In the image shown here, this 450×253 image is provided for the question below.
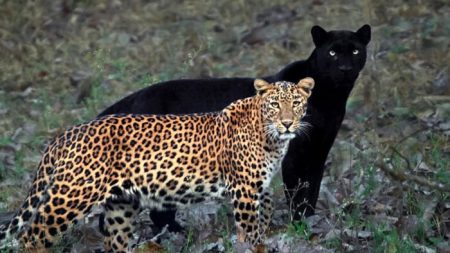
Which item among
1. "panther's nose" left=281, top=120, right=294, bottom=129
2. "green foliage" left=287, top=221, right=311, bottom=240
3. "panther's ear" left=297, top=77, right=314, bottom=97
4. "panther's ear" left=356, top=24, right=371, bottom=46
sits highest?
"panther's ear" left=356, top=24, right=371, bottom=46

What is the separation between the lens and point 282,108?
7.96 metres

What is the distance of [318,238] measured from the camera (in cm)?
832

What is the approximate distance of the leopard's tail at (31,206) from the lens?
25.9 ft

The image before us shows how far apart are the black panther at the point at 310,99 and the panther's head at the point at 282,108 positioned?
1319 mm

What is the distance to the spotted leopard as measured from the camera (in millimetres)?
7824

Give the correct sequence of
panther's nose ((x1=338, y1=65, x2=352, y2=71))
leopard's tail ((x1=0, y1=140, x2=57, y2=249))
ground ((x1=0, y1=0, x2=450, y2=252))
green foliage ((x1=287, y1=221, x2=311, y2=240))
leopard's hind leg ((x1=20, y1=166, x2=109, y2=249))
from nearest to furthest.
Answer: leopard's hind leg ((x1=20, y1=166, x2=109, y2=249))
leopard's tail ((x1=0, y1=140, x2=57, y2=249))
green foliage ((x1=287, y1=221, x2=311, y2=240))
ground ((x1=0, y1=0, x2=450, y2=252))
panther's nose ((x1=338, y1=65, x2=352, y2=71))

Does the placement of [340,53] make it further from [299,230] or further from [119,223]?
[119,223]

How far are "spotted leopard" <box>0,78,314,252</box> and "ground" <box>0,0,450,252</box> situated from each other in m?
0.40

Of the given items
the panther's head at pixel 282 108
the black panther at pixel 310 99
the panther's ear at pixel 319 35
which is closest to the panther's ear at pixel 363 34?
the black panther at pixel 310 99

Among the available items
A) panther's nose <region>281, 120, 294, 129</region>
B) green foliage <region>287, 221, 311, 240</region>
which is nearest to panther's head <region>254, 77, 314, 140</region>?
panther's nose <region>281, 120, 294, 129</region>

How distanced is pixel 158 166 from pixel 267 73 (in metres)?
7.26

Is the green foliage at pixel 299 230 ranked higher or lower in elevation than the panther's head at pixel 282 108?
lower

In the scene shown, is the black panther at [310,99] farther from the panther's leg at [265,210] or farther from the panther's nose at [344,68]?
the panther's leg at [265,210]

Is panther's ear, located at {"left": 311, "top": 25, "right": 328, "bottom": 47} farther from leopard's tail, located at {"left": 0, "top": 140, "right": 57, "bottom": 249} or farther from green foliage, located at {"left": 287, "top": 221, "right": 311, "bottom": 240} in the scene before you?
leopard's tail, located at {"left": 0, "top": 140, "right": 57, "bottom": 249}
